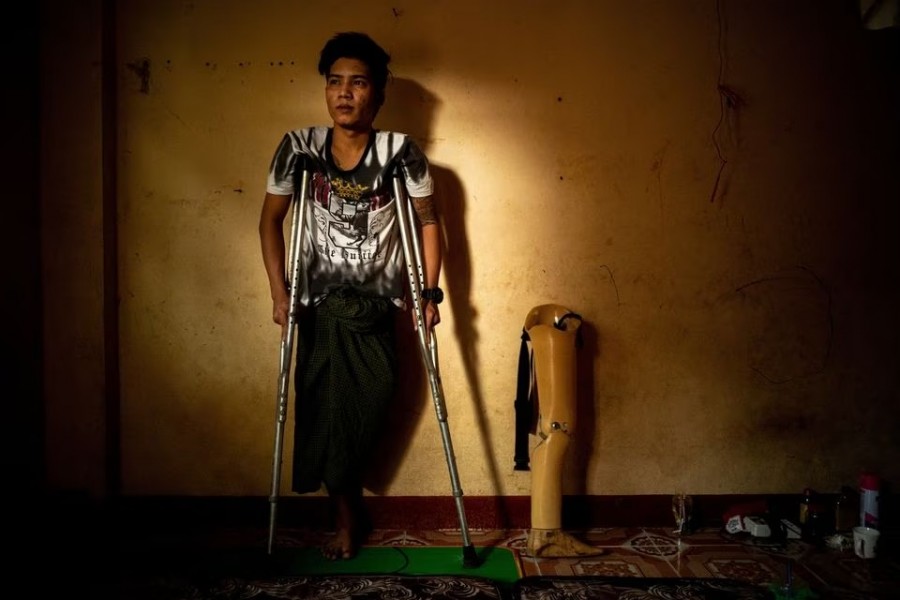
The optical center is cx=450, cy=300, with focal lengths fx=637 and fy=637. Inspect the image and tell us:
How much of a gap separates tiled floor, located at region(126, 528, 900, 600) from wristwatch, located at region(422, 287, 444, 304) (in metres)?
1.14

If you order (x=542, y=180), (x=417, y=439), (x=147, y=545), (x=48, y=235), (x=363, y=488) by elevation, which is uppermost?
(x=542, y=180)

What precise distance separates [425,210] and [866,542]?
2402 mm

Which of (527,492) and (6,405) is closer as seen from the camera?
(6,405)

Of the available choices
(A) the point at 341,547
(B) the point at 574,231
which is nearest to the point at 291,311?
(A) the point at 341,547

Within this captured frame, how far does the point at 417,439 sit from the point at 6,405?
178cm

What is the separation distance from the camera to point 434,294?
8.49ft

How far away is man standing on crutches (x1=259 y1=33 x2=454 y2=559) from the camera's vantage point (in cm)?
266

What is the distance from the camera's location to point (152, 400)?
118 inches

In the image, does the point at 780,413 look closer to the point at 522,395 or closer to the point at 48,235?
the point at 522,395

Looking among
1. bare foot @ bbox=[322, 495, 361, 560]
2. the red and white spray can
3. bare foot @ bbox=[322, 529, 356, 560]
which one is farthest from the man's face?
the red and white spray can

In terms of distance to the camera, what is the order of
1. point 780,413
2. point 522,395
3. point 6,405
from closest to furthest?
point 6,405 → point 522,395 → point 780,413

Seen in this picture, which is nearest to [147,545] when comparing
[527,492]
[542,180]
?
[527,492]

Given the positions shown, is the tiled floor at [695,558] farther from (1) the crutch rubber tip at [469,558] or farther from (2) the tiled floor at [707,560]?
(1) the crutch rubber tip at [469,558]

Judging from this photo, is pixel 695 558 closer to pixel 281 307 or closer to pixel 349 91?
pixel 281 307
